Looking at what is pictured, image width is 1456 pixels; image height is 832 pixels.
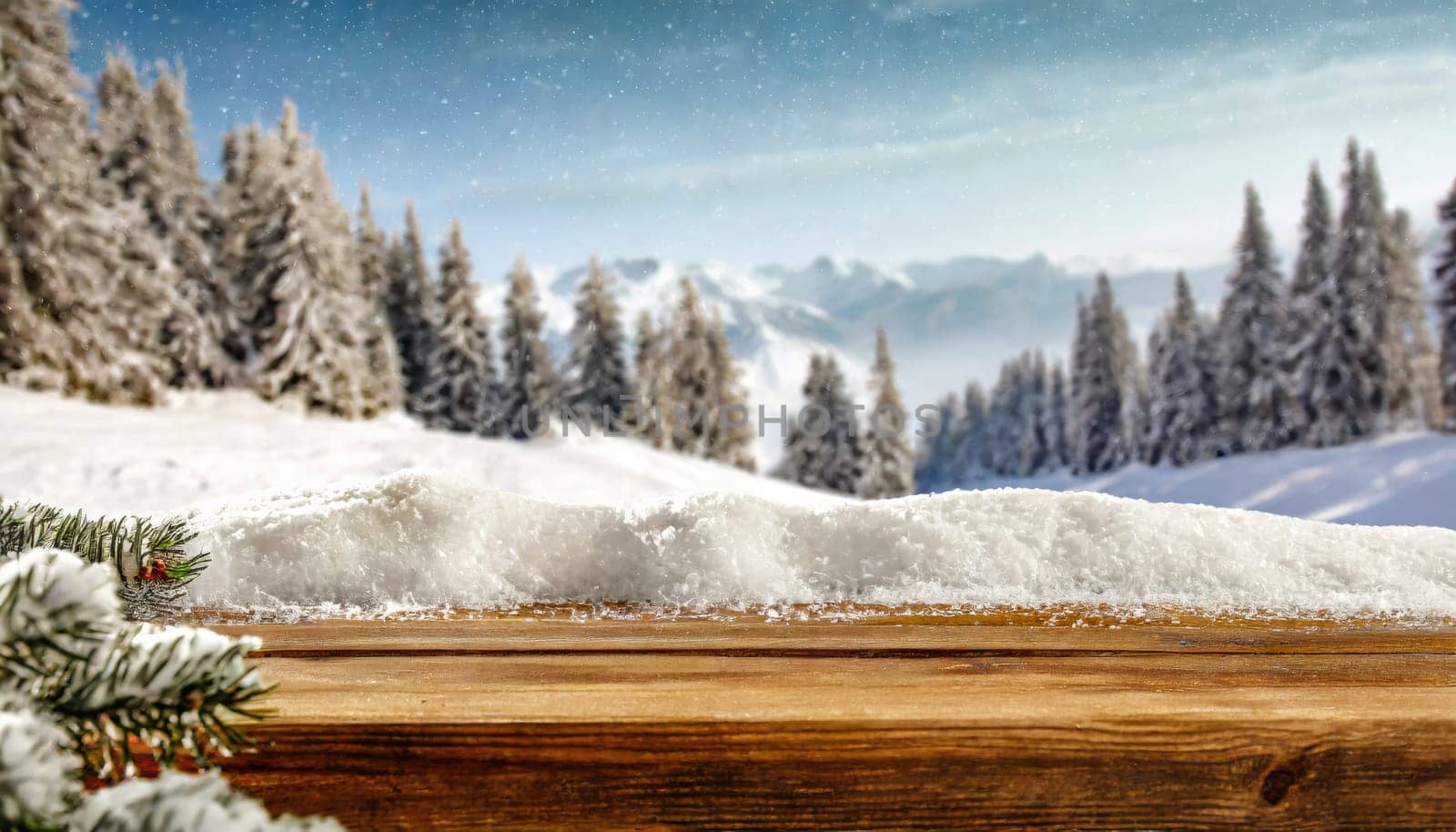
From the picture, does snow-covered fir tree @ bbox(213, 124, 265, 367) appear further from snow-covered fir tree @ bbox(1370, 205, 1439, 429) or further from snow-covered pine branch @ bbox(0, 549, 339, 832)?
snow-covered fir tree @ bbox(1370, 205, 1439, 429)

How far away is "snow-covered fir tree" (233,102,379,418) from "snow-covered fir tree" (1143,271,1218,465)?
21.7m

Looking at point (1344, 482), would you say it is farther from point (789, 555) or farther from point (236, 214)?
point (236, 214)

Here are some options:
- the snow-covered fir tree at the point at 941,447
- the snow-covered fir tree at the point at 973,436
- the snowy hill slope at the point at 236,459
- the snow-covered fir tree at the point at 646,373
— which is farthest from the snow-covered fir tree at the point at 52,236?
the snow-covered fir tree at the point at 941,447

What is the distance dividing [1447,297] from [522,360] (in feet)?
68.9

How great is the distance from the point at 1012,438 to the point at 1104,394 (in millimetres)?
9424

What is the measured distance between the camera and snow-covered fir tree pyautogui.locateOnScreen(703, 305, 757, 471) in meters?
22.4

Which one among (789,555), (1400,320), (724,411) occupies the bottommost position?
(789,555)

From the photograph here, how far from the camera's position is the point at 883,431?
72.2ft

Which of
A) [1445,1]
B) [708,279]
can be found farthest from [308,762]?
[708,279]

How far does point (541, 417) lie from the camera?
21.4 metres

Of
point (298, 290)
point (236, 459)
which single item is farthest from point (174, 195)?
point (236, 459)

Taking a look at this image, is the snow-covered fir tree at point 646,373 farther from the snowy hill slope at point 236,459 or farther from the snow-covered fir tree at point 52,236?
the snow-covered fir tree at point 52,236

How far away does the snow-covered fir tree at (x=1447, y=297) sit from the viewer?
58.1 ft

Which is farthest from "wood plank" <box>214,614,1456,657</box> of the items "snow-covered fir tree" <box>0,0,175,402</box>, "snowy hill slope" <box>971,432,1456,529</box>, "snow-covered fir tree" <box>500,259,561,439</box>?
"snow-covered fir tree" <box>500,259,561,439</box>
